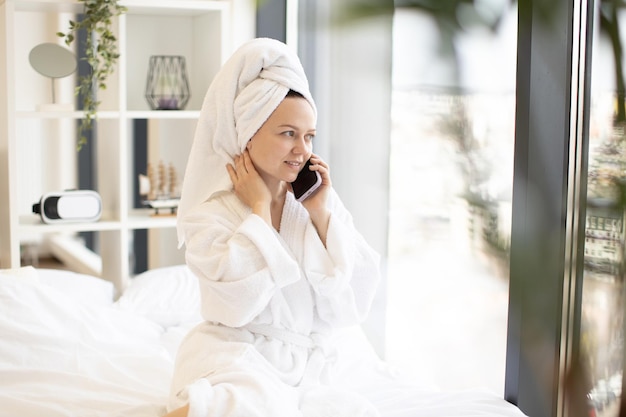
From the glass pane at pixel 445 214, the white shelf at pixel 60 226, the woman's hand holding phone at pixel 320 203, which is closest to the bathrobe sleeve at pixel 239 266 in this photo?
the woman's hand holding phone at pixel 320 203

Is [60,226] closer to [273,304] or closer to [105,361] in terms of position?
[105,361]

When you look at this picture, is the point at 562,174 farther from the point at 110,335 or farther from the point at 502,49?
the point at 110,335

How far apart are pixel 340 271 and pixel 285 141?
319 millimetres

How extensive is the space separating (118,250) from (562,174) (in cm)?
200

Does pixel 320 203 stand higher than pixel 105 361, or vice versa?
pixel 320 203

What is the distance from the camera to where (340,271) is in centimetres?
180

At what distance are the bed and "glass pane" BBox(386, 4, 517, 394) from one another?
1.02 ft

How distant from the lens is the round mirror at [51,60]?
10.2 ft

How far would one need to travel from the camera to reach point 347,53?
3.10 m

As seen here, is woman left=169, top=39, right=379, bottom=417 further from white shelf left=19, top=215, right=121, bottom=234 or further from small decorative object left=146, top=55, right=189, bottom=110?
small decorative object left=146, top=55, right=189, bottom=110

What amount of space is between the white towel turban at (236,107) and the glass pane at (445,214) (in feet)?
1.24

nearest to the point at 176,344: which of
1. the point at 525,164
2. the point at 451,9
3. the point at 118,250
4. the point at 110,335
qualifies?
the point at 110,335

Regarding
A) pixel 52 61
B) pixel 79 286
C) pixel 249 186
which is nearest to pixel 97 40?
pixel 52 61

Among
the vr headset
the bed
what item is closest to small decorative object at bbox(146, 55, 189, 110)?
the vr headset
